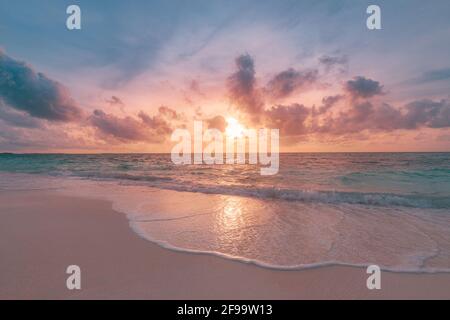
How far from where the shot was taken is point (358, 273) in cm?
346

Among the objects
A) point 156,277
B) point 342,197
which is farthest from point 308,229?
point 342,197

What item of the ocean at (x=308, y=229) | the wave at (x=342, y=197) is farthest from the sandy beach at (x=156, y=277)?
the wave at (x=342, y=197)

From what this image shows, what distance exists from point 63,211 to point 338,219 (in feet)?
26.9

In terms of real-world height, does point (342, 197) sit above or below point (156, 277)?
above

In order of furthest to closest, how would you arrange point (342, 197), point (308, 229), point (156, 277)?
point (342, 197) → point (308, 229) → point (156, 277)

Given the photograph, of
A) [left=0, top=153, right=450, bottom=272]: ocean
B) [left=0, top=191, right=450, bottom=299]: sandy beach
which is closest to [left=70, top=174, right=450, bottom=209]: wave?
[left=0, top=153, right=450, bottom=272]: ocean

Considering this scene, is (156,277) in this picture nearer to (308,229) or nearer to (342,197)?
(308,229)

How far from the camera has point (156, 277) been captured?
10.7 feet

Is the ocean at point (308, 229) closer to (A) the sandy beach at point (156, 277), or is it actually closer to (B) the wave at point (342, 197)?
(B) the wave at point (342, 197)

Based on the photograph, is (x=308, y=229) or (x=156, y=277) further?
(x=308, y=229)

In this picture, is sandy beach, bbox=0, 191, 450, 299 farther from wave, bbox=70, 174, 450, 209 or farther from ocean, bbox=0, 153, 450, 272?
wave, bbox=70, 174, 450, 209

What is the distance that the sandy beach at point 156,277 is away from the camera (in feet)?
9.72

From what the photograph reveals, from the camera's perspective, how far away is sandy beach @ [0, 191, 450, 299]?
2.96 meters
